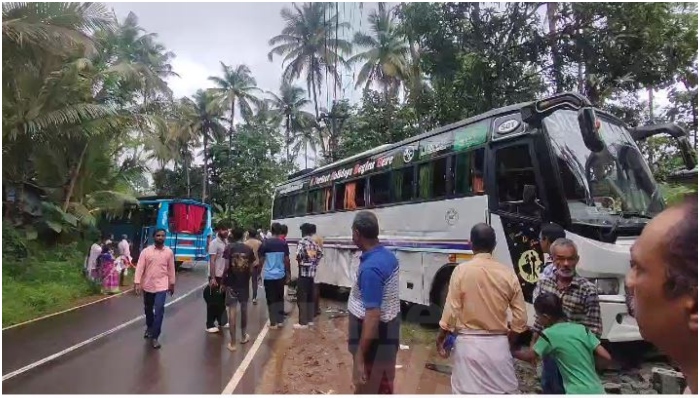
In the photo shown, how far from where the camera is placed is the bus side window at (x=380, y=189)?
877 centimetres

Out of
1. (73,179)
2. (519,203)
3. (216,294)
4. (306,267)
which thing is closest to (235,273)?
(216,294)

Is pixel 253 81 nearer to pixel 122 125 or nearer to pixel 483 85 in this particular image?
pixel 122 125

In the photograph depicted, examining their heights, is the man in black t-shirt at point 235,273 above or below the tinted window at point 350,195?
below

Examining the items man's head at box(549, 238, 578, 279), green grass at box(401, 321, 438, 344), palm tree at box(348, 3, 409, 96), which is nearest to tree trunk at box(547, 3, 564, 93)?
green grass at box(401, 321, 438, 344)

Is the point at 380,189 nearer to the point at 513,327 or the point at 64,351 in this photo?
the point at 64,351

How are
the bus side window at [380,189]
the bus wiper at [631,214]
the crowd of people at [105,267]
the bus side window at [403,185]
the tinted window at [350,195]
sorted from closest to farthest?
the bus wiper at [631,214], the bus side window at [403,185], the bus side window at [380,189], the tinted window at [350,195], the crowd of people at [105,267]

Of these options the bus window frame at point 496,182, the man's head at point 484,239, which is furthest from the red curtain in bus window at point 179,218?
the man's head at point 484,239

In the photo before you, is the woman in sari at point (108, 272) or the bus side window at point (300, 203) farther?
the bus side window at point (300, 203)

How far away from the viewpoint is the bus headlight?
519 cm

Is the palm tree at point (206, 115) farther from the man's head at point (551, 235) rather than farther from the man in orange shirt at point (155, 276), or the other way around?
the man's head at point (551, 235)

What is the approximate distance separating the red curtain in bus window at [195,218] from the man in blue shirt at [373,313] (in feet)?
46.1

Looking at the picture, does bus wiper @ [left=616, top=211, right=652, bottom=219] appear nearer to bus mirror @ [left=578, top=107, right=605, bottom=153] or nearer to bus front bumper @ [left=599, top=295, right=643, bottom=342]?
bus mirror @ [left=578, top=107, right=605, bottom=153]

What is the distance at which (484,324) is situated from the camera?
3236 millimetres

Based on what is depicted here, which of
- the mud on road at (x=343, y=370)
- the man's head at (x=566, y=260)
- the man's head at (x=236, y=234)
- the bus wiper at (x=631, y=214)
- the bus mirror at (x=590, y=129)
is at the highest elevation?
the bus mirror at (x=590, y=129)
